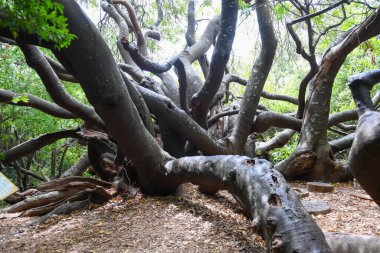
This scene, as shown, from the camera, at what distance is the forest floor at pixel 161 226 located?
2.55 meters

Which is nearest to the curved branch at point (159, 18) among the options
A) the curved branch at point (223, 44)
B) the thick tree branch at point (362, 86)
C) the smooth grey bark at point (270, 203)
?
the curved branch at point (223, 44)

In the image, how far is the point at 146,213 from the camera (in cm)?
346

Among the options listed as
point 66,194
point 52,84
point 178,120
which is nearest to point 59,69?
point 52,84

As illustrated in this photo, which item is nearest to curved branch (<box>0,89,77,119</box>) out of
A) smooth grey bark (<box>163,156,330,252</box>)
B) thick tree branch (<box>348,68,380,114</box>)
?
smooth grey bark (<box>163,156,330,252</box>)

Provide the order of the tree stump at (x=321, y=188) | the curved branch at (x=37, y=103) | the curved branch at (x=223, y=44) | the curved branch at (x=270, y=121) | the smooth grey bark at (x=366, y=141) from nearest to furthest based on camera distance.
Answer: the smooth grey bark at (x=366, y=141), the curved branch at (x=223, y=44), the curved branch at (x=37, y=103), the tree stump at (x=321, y=188), the curved branch at (x=270, y=121)

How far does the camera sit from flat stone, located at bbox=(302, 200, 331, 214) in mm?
3568

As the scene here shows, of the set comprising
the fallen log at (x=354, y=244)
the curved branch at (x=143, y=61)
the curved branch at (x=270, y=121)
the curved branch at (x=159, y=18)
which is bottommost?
the fallen log at (x=354, y=244)

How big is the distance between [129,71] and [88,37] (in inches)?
148

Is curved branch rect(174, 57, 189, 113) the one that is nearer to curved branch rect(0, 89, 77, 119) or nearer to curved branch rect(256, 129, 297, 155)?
curved branch rect(0, 89, 77, 119)

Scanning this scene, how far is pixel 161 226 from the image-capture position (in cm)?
300

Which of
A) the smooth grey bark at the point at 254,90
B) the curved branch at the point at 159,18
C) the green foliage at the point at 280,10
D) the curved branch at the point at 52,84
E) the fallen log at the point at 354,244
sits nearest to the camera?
the fallen log at the point at 354,244

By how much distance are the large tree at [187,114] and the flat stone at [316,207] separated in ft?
3.25

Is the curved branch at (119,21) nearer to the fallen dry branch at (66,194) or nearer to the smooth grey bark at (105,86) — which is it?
the fallen dry branch at (66,194)

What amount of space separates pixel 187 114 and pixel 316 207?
2225 mm
